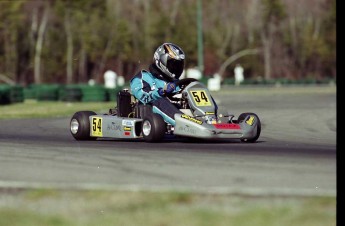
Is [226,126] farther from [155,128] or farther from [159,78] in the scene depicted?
[159,78]

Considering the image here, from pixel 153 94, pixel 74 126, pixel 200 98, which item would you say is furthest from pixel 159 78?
pixel 74 126

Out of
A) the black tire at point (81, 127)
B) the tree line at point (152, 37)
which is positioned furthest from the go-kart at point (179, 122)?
the tree line at point (152, 37)

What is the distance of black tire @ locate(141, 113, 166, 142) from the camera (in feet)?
44.7

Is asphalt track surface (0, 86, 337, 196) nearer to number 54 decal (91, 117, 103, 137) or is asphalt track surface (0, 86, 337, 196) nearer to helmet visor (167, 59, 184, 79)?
number 54 decal (91, 117, 103, 137)

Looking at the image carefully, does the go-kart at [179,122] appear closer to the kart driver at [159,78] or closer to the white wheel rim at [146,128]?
the white wheel rim at [146,128]

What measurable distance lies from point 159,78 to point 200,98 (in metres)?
1.07

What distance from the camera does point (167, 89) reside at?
14.2m

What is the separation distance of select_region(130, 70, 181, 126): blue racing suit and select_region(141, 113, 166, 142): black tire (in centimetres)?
21

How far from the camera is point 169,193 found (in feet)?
25.9

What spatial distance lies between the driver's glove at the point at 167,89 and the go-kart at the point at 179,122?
16cm

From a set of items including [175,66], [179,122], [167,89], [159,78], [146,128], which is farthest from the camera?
[159,78]

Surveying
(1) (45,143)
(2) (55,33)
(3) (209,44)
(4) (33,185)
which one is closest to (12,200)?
(4) (33,185)

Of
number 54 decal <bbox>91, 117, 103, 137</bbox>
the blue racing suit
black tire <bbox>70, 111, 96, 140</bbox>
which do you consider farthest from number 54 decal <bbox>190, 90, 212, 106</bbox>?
black tire <bbox>70, 111, 96, 140</bbox>

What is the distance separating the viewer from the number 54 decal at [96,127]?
1492cm
